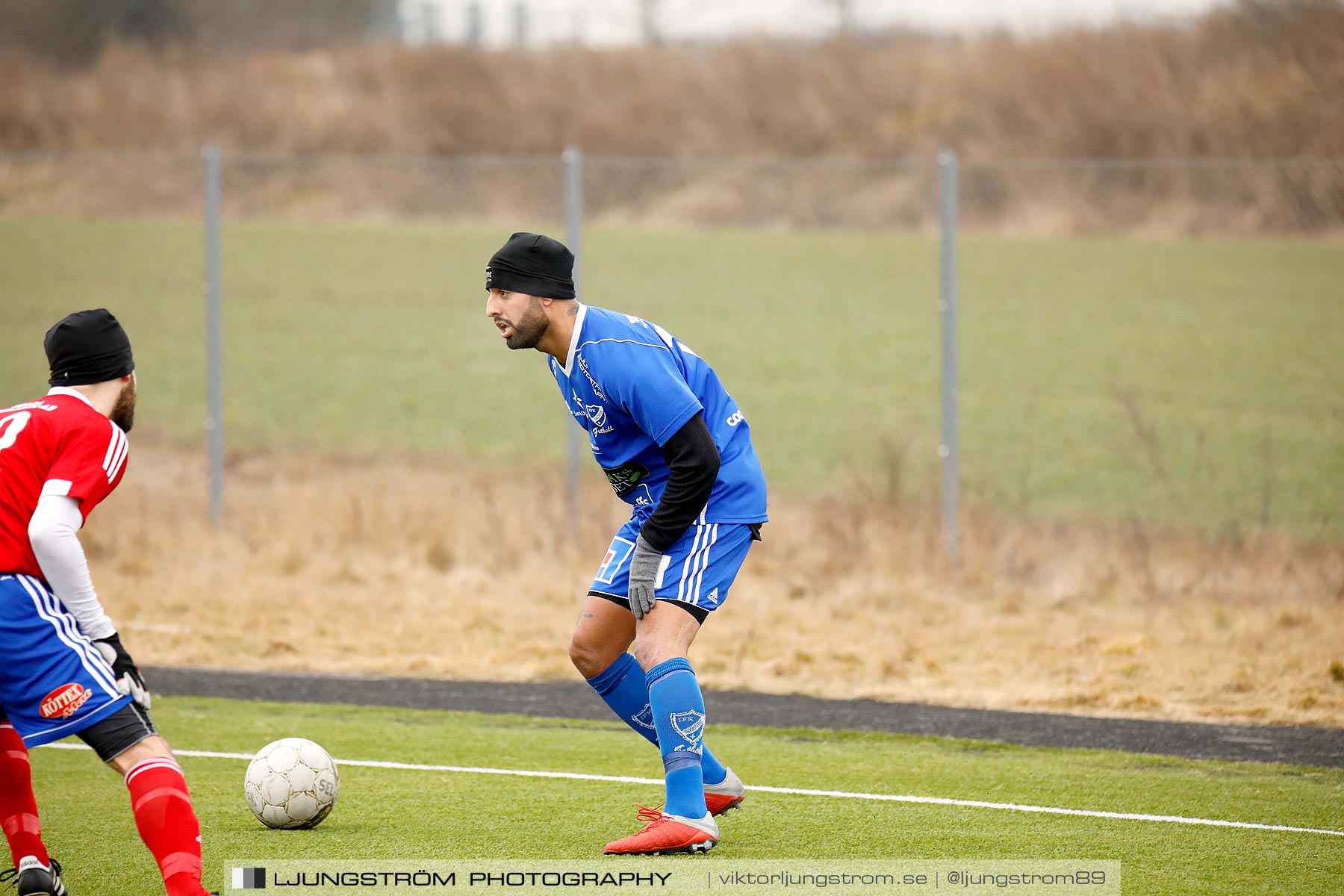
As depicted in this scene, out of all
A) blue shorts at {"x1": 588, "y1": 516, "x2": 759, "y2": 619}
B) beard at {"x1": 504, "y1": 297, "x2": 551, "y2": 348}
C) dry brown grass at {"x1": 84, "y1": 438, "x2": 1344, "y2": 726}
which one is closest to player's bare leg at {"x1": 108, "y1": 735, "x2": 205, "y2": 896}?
blue shorts at {"x1": 588, "y1": 516, "x2": 759, "y2": 619}

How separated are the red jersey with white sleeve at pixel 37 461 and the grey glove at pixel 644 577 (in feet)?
5.49

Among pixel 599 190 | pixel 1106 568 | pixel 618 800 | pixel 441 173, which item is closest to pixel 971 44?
pixel 599 190

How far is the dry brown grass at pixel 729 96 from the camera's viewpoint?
2164 cm

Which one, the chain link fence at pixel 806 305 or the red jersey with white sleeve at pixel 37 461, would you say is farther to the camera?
the chain link fence at pixel 806 305

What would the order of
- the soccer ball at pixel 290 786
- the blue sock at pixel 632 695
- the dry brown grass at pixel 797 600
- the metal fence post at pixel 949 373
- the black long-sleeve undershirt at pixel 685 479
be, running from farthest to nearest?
1. the metal fence post at pixel 949 373
2. the dry brown grass at pixel 797 600
3. the blue sock at pixel 632 695
4. the soccer ball at pixel 290 786
5. the black long-sleeve undershirt at pixel 685 479

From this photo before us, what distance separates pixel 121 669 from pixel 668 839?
1.81 m

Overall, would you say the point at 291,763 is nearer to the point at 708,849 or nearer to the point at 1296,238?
the point at 708,849

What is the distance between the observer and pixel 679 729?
4945 mm

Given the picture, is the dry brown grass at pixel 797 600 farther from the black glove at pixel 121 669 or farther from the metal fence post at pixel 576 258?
the black glove at pixel 121 669

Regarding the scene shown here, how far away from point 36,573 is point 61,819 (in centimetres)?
173

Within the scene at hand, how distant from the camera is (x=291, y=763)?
17.1ft

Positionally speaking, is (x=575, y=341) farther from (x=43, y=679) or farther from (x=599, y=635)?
(x=43, y=679)

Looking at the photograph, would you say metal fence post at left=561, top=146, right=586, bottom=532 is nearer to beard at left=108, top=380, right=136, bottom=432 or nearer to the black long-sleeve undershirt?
the black long-sleeve undershirt

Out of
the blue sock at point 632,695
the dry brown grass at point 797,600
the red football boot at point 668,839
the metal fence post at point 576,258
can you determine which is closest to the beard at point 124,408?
the blue sock at point 632,695
